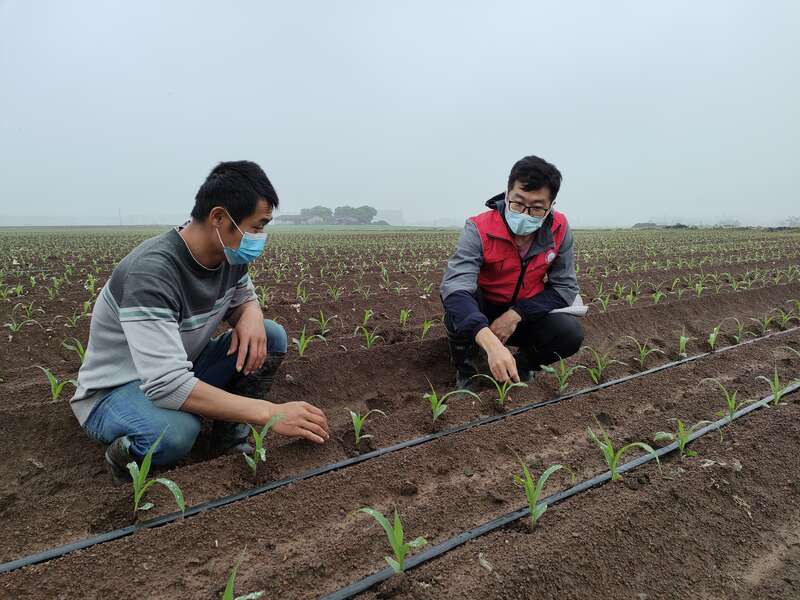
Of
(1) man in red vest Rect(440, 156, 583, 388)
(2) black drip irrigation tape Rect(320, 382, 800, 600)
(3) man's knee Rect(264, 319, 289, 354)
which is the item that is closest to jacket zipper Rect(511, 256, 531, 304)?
(1) man in red vest Rect(440, 156, 583, 388)

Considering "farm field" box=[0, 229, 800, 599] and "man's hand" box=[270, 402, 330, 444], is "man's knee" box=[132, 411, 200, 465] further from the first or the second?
"man's hand" box=[270, 402, 330, 444]

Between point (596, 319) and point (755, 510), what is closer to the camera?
point (755, 510)

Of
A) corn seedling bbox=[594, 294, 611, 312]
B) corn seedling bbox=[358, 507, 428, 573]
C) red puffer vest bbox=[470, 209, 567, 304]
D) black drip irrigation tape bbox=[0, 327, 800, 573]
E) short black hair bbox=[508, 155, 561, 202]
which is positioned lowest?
black drip irrigation tape bbox=[0, 327, 800, 573]

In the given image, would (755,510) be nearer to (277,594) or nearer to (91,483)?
(277,594)

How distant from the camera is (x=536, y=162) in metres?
3.23

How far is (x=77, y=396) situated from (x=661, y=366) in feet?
14.6

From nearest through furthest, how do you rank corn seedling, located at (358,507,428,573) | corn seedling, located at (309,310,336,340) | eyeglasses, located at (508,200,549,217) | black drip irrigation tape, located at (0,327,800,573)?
corn seedling, located at (358,507,428,573), black drip irrigation tape, located at (0,327,800,573), eyeglasses, located at (508,200,549,217), corn seedling, located at (309,310,336,340)

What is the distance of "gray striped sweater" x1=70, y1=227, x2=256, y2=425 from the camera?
216 cm

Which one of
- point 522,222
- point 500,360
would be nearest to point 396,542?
point 500,360

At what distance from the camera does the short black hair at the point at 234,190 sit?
233 centimetres

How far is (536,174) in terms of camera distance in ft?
10.6

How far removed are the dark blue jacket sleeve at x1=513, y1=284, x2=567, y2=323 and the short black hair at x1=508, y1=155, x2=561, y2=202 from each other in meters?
0.84

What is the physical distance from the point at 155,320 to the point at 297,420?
2.61 feet

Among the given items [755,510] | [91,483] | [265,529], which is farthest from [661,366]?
[91,483]
